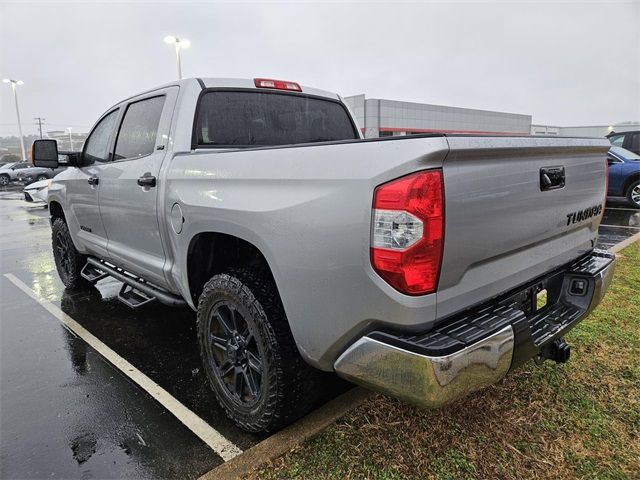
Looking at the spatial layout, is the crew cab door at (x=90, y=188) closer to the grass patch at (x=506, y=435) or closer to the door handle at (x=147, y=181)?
the door handle at (x=147, y=181)

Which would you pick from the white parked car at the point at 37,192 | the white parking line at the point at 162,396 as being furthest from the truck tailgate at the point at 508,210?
the white parked car at the point at 37,192

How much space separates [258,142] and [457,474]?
96.6 inches

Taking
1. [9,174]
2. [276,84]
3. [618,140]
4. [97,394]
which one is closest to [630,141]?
[618,140]

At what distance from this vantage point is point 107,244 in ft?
13.3

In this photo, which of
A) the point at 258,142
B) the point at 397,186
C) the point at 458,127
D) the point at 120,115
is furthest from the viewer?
the point at 458,127

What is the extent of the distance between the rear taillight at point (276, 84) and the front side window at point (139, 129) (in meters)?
0.72

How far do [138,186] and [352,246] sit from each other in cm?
209

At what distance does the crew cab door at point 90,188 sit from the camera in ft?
13.4

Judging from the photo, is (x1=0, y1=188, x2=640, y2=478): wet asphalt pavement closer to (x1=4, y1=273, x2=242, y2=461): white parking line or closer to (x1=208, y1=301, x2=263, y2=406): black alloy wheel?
(x1=4, y1=273, x2=242, y2=461): white parking line

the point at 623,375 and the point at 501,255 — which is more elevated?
the point at 501,255

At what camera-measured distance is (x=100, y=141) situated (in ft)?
14.3

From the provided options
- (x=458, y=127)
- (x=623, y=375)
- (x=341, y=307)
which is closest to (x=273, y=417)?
(x=341, y=307)

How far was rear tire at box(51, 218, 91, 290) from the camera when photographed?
5.13 meters

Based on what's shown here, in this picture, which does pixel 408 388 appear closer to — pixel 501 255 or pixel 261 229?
pixel 501 255
